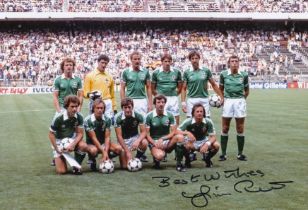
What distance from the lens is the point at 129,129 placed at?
33.8 feet

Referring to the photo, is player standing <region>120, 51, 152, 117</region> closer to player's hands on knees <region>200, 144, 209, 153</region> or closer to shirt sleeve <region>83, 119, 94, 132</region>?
shirt sleeve <region>83, 119, 94, 132</region>

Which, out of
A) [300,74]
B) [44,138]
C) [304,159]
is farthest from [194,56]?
[300,74]

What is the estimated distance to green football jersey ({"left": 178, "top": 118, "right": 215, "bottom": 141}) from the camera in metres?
10.2

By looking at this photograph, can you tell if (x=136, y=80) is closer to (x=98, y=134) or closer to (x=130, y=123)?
(x=130, y=123)

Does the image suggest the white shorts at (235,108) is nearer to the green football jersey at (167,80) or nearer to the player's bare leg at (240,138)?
the player's bare leg at (240,138)

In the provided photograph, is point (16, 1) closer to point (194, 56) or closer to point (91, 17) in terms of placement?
point (91, 17)

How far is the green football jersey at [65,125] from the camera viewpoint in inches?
385

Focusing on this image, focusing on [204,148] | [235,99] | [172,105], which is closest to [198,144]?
[204,148]

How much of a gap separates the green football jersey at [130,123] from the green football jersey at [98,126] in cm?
26

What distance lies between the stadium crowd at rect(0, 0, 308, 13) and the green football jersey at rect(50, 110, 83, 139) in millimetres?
40936
